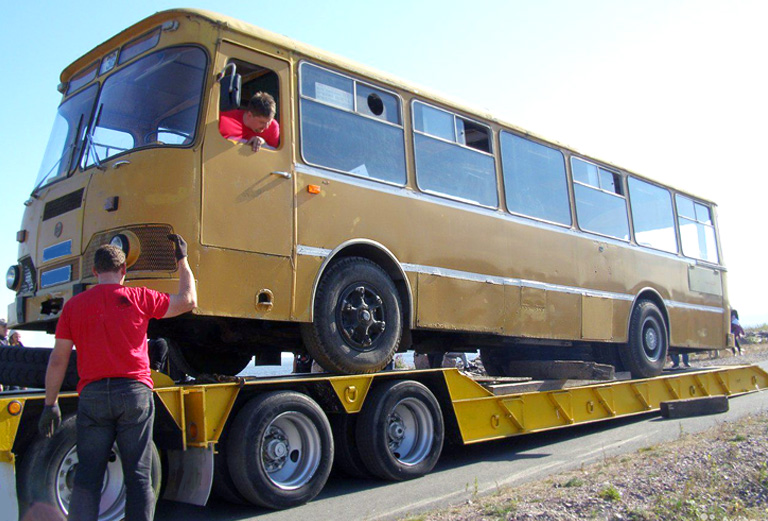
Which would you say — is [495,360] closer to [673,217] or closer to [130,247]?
[673,217]

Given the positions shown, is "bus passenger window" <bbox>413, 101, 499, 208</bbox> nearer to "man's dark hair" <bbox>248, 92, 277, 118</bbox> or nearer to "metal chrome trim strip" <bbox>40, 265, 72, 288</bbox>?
"man's dark hair" <bbox>248, 92, 277, 118</bbox>

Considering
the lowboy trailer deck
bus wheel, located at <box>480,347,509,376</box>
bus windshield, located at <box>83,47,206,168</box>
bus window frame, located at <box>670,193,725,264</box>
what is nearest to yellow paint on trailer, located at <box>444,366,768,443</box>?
the lowboy trailer deck

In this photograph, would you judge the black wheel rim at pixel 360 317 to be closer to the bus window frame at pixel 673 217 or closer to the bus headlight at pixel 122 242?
the bus headlight at pixel 122 242

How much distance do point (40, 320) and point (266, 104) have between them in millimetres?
2592

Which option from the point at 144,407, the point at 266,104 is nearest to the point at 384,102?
the point at 266,104

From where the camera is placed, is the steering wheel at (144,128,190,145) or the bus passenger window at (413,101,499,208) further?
the bus passenger window at (413,101,499,208)

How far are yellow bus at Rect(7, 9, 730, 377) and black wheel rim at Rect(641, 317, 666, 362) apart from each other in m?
2.37

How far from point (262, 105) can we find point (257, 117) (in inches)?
4.4

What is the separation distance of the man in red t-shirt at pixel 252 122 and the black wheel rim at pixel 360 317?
1524 mm

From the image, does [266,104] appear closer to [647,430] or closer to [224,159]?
[224,159]

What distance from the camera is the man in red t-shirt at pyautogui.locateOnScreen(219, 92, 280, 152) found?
5957mm

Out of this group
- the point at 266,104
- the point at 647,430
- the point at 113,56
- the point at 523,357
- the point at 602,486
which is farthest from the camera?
the point at 523,357

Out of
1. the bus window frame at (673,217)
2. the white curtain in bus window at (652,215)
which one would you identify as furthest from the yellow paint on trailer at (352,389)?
the white curtain in bus window at (652,215)

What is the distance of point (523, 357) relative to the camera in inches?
416
